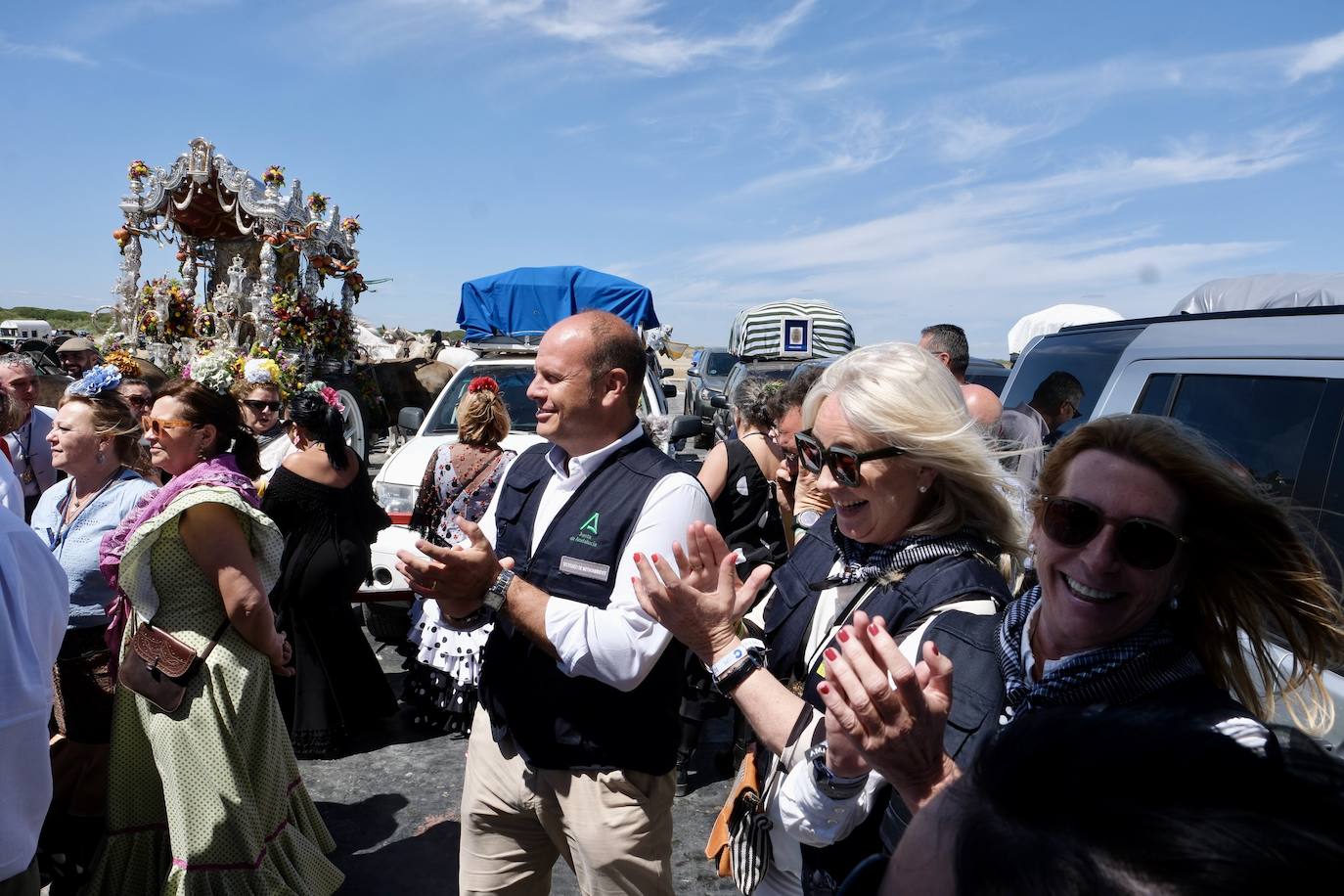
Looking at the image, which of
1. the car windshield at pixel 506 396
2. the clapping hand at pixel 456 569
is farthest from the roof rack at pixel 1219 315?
the car windshield at pixel 506 396

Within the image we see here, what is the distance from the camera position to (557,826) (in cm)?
245

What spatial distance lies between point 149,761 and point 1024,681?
303 cm

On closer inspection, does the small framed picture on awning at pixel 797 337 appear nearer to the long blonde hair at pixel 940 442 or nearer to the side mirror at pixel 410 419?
the side mirror at pixel 410 419

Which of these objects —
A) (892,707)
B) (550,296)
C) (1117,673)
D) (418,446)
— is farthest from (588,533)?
(550,296)

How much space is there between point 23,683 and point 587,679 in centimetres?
130

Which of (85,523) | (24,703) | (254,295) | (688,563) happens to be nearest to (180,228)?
(254,295)

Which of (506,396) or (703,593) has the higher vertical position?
(506,396)

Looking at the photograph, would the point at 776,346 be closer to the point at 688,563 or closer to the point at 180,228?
the point at 180,228

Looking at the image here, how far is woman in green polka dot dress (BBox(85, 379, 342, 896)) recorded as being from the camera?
9.88ft

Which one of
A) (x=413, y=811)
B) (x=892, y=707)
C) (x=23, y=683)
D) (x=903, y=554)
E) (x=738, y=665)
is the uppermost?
(x=903, y=554)

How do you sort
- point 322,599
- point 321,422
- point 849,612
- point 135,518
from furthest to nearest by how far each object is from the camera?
point 322,599 < point 321,422 < point 135,518 < point 849,612

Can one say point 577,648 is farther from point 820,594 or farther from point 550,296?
point 550,296

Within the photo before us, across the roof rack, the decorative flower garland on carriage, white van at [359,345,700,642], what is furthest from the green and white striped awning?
the roof rack

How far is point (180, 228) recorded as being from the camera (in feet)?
38.7
